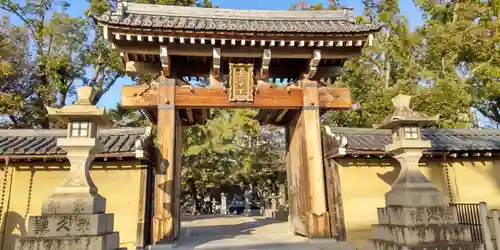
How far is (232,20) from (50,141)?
6704 mm

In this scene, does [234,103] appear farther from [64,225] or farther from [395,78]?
[395,78]

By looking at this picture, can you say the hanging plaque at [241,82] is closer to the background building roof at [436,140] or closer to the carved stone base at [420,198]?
the background building roof at [436,140]

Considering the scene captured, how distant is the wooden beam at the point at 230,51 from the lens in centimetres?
924

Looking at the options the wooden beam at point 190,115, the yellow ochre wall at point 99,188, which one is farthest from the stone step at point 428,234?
the wooden beam at point 190,115

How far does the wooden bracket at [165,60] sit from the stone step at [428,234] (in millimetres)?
6919

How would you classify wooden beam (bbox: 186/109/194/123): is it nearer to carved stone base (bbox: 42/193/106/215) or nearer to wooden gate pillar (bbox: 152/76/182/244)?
wooden gate pillar (bbox: 152/76/182/244)

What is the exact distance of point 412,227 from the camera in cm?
650

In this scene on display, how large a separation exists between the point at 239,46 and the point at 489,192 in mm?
9173

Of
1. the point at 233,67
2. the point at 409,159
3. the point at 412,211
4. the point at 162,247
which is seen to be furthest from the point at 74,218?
the point at 409,159

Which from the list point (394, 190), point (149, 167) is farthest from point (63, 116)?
point (394, 190)

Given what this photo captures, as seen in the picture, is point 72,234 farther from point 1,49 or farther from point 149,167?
point 1,49

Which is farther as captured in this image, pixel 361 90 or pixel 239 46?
pixel 361 90

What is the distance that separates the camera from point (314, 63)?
9.72 metres

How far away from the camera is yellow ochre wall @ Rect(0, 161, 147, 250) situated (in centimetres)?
942
